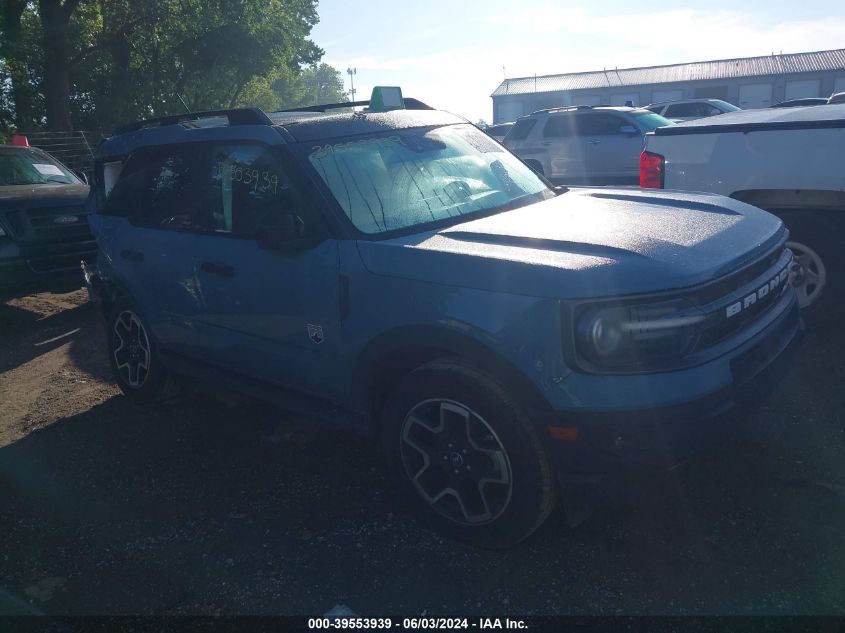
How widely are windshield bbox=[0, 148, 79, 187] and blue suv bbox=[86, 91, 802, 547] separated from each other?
5170 mm

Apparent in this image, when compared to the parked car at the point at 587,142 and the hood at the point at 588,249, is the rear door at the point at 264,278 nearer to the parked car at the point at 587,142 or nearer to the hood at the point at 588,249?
the hood at the point at 588,249

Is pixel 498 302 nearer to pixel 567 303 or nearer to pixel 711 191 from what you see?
pixel 567 303

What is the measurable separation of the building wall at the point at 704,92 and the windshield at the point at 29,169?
43.4 m

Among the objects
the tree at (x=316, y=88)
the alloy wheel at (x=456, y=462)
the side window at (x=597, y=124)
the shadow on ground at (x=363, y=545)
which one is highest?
the tree at (x=316, y=88)

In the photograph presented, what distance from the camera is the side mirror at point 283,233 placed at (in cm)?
351

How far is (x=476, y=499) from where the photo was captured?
3195mm

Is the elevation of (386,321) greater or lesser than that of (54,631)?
greater

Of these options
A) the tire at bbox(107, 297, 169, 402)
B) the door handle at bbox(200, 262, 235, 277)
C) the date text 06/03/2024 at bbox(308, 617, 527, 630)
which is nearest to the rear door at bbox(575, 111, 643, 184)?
the tire at bbox(107, 297, 169, 402)

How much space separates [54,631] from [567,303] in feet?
7.89

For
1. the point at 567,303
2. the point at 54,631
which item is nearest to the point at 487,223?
the point at 567,303

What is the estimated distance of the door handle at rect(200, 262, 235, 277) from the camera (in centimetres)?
401

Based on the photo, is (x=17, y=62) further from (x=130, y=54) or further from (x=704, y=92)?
(x=704, y=92)

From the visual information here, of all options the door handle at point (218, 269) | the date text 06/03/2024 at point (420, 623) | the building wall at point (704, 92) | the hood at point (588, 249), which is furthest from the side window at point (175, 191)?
the building wall at point (704, 92)

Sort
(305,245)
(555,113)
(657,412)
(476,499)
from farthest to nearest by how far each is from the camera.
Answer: (555,113)
(305,245)
(476,499)
(657,412)
